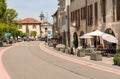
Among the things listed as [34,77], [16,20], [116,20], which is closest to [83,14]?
[116,20]

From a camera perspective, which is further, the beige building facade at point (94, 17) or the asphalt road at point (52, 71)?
the beige building facade at point (94, 17)

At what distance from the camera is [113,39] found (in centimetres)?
4034

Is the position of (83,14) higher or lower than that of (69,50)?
higher

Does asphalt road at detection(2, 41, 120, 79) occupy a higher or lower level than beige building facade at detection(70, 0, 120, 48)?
lower

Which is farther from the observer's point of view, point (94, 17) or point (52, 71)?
point (94, 17)

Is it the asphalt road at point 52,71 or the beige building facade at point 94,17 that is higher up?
the beige building facade at point 94,17

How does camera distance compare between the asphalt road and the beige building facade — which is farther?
the beige building facade

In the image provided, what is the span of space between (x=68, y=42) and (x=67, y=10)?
5608 millimetres

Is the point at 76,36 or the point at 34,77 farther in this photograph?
the point at 76,36

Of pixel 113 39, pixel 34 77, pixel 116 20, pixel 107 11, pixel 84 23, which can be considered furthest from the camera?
pixel 84 23

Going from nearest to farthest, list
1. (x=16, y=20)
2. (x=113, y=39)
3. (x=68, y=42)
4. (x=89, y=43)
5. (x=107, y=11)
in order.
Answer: (x=113, y=39), (x=107, y=11), (x=89, y=43), (x=68, y=42), (x=16, y=20)

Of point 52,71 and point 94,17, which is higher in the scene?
point 94,17

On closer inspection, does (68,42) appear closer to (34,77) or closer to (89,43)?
(89,43)

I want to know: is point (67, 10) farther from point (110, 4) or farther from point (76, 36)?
point (110, 4)
